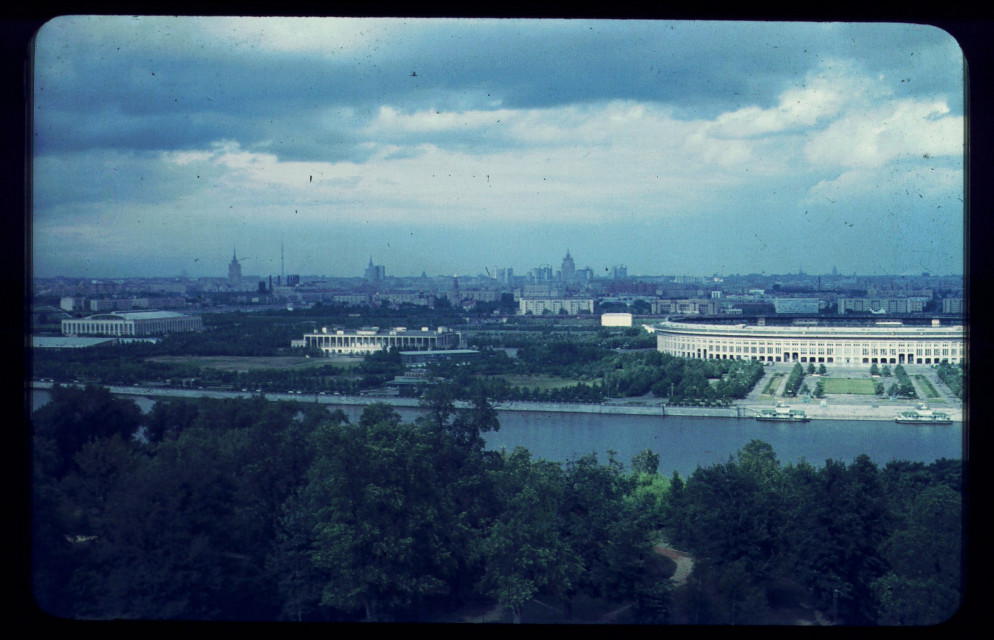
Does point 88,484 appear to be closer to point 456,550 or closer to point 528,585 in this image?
point 456,550

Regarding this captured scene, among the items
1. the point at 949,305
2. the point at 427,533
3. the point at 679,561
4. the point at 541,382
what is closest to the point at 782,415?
the point at 541,382

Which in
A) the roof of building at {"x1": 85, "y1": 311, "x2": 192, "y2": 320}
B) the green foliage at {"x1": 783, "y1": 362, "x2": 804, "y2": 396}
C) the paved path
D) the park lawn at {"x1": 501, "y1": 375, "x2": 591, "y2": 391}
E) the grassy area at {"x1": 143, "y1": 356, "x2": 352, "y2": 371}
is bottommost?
the paved path

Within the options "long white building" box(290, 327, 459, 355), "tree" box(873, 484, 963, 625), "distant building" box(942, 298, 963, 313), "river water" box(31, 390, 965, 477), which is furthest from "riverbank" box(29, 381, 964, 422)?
"tree" box(873, 484, 963, 625)

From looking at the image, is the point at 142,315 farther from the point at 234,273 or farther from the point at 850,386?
the point at 850,386

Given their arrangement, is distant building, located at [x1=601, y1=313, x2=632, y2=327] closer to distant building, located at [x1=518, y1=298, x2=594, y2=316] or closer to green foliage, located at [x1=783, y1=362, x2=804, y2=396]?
distant building, located at [x1=518, y1=298, x2=594, y2=316]

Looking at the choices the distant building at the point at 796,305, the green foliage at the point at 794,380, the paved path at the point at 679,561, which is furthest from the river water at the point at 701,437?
the paved path at the point at 679,561

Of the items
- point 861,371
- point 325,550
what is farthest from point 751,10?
point 861,371
